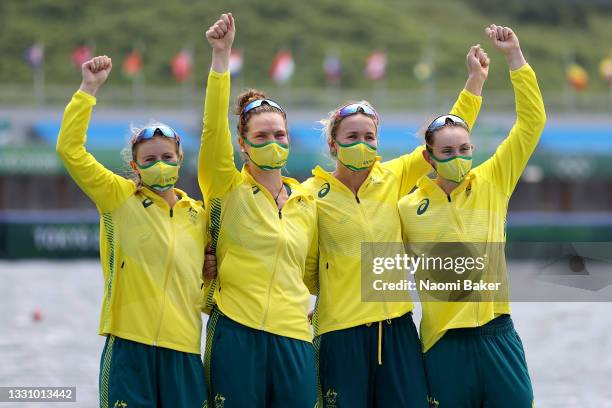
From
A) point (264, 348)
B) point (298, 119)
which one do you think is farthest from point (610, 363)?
point (298, 119)

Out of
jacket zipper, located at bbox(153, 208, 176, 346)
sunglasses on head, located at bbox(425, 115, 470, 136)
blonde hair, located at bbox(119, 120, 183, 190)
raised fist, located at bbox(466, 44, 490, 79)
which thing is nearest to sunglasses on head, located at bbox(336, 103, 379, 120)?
sunglasses on head, located at bbox(425, 115, 470, 136)

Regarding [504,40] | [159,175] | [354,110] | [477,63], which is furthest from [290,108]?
[159,175]

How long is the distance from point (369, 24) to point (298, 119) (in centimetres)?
3949

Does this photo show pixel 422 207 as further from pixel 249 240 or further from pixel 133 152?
pixel 133 152

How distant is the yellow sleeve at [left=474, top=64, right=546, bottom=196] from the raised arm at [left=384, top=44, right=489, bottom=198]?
1.21 ft

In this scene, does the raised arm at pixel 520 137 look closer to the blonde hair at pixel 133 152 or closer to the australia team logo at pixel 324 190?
the australia team logo at pixel 324 190

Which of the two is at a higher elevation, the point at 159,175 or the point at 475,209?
the point at 159,175

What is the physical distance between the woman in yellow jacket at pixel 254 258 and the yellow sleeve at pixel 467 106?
1.35 meters

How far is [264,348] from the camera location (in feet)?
21.8

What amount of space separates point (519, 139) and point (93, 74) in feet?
8.99

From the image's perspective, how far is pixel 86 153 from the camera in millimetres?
6738

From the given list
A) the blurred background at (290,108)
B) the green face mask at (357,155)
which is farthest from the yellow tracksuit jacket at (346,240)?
the blurred background at (290,108)

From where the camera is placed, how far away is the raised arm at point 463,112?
296 inches

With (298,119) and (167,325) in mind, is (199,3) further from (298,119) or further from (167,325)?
(167,325)
